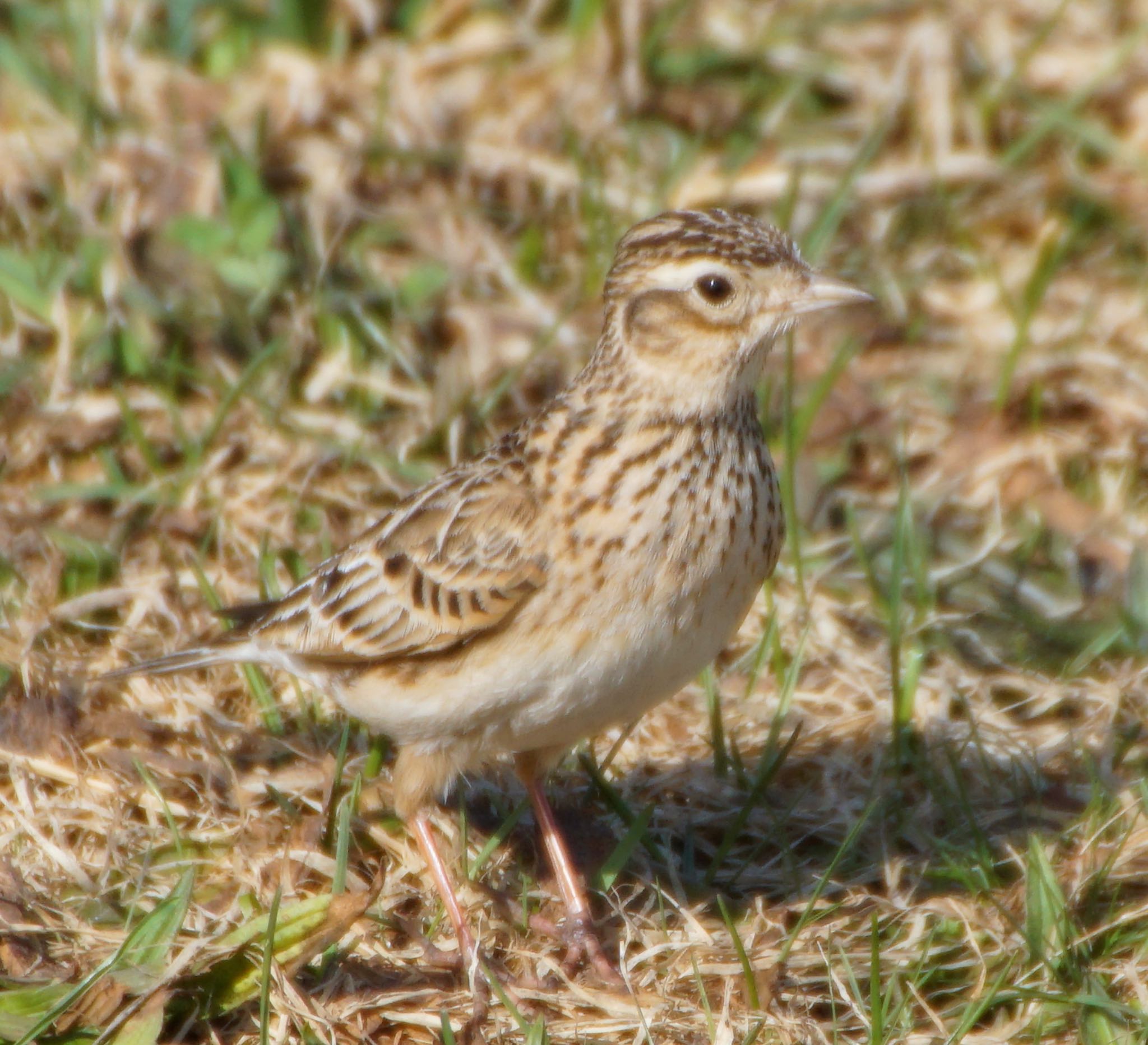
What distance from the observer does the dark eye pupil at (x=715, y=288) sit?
5.39 metres

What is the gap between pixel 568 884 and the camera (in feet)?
19.3

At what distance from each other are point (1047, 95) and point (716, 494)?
545 cm

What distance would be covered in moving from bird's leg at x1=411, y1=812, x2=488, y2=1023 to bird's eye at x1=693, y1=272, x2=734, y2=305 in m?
1.84

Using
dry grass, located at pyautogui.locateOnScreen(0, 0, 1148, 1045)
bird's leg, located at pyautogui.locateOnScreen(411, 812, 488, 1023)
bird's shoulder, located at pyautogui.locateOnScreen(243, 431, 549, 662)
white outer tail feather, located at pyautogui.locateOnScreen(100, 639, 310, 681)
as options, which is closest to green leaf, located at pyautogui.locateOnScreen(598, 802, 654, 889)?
dry grass, located at pyautogui.locateOnScreen(0, 0, 1148, 1045)

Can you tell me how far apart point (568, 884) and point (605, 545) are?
1.27m

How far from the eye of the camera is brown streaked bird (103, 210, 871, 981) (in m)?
5.24

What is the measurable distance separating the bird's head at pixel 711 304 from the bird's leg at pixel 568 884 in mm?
1431

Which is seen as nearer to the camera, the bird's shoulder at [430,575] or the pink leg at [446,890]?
the bird's shoulder at [430,575]

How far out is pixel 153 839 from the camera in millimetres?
5898

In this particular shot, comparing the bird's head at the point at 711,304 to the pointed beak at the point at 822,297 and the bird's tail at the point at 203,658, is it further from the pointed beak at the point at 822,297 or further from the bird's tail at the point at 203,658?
the bird's tail at the point at 203,658

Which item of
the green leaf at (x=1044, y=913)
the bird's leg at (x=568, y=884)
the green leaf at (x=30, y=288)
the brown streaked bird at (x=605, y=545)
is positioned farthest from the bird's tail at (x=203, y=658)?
the green leaf at (x=1044, y=913)

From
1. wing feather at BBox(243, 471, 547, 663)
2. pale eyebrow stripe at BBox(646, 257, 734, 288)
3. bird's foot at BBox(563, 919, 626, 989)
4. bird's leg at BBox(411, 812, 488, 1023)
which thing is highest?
pale eyebrow stripe at BBox(646, 257, 734, 288)

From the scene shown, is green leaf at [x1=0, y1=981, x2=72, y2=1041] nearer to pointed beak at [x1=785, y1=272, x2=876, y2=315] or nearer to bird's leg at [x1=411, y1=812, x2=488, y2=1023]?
bird's leg at [x1=411, y1=812, x2=488, y2=1023]

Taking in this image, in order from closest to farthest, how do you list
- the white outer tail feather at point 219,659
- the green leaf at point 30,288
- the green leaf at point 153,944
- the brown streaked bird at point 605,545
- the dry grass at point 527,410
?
the green leaf at point 153,944 → the brown streaked bird at point 605,545 → the dry grass at point 527,410 → the white outer tail feather at point 219,659 → the green leaf at point 30,288
